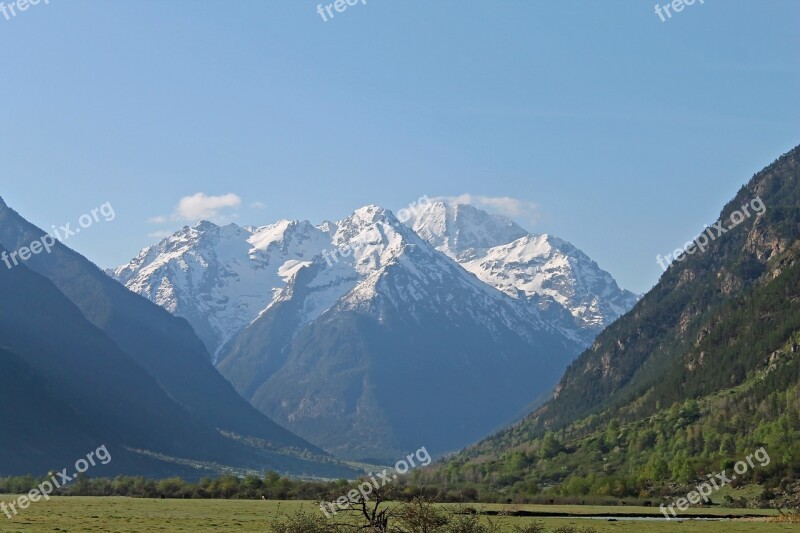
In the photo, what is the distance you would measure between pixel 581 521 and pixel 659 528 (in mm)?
18918

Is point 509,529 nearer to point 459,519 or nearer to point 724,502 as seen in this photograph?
point 459,519

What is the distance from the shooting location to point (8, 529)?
9362cm

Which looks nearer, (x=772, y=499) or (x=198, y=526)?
(x=198, y=526)

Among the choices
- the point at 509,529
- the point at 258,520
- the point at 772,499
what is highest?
the point at 258,520

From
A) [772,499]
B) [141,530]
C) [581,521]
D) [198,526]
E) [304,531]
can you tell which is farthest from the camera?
[772,499]

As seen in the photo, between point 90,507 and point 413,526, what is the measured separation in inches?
4013

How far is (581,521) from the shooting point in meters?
136

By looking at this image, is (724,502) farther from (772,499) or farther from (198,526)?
(198,526)

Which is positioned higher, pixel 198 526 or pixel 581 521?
pixel 198 526

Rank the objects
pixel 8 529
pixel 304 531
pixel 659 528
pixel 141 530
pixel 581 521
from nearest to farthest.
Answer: pixel 304 531 < pixel 8 529 < pixel 141 530 < pixel 659 528 < pixel 581 521

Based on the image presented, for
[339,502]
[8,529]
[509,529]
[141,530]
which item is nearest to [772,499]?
[509,529]

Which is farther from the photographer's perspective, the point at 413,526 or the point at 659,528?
the point at 659,528

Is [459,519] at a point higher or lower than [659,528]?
higher

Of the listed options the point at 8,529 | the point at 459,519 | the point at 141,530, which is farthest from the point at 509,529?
the point at 459,519
